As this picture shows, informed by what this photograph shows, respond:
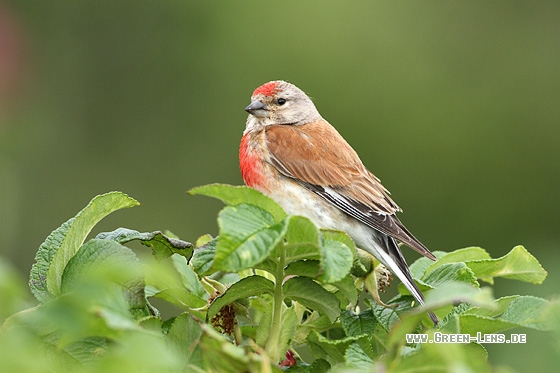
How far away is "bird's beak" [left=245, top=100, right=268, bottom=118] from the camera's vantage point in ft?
12.4

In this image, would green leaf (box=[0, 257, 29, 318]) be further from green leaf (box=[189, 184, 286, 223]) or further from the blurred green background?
the blurred green background

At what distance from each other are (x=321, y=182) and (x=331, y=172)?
0.07 m

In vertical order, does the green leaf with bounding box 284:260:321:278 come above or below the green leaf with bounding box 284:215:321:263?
below

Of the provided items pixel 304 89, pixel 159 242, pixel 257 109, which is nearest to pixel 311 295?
pixel 159 242

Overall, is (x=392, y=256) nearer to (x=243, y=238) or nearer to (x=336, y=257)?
(x=336, y=257)

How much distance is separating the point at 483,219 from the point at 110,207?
22.5 ft

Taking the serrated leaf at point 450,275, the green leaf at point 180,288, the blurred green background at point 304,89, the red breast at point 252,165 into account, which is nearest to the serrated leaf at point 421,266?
the serrated leaf at point 450,275

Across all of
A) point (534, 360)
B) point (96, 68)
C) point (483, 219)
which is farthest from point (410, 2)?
point (534, 360)

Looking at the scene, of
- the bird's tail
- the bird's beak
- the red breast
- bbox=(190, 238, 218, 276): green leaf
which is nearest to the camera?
bbox=(190, 238, 218, 276): green leaf

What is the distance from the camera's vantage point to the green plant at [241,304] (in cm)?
85

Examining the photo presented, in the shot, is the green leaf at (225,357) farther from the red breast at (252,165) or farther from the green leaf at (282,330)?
the red breast at (252,165)

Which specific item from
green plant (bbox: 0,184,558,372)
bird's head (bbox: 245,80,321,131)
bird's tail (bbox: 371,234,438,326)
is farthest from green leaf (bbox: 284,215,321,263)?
bird's head (bbox: 245,80,321,131)

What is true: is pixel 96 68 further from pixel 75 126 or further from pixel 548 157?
pixel 548 157

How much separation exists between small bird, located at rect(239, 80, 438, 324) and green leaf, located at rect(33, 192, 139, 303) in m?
1.50
